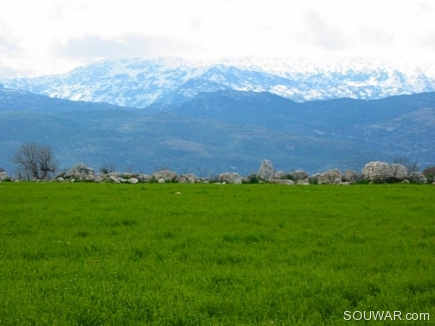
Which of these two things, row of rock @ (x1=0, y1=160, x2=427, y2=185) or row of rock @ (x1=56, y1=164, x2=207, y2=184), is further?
row of rock @ (x1=56, y1=164, x2=207, y2=184)

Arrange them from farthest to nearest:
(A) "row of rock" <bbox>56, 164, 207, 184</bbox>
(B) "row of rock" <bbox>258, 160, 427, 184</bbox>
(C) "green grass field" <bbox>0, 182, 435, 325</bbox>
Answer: (A) "row of rock" <bbox>56, 164, 207, 184</bbox> → (B) "row of rock" <bbox>258, 160, 427, 184</bbox> → (C) "green grass field" <bbox>0, 182, 435, 325</bbox>

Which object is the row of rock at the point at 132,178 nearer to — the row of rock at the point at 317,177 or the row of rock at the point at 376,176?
the row of rock at the point at 317,177

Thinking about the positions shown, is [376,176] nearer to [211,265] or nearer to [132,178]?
[132,178]

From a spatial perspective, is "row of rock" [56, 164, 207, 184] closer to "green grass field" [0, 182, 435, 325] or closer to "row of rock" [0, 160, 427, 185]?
"row of rock" [0, 160, 427, 185]

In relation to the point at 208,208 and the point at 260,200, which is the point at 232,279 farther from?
the point at 260,200

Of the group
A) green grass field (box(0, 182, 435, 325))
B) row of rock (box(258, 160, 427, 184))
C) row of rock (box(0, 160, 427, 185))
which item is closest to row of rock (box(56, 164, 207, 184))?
row of rock (box(0, 160, 427, 185))

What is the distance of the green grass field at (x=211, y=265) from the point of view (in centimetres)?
820

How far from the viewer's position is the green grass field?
8.20m

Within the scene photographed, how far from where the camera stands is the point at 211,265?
36.3 ft

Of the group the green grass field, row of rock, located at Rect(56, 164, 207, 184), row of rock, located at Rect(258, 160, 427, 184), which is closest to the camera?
the green grass field

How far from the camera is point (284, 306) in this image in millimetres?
8305

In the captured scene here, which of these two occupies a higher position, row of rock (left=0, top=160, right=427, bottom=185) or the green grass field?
row of rock (left=0, top=160, right=427, bottom=185)

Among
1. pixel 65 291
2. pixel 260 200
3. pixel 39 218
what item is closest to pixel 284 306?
pixel 65 291

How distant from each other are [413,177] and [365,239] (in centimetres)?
3303
